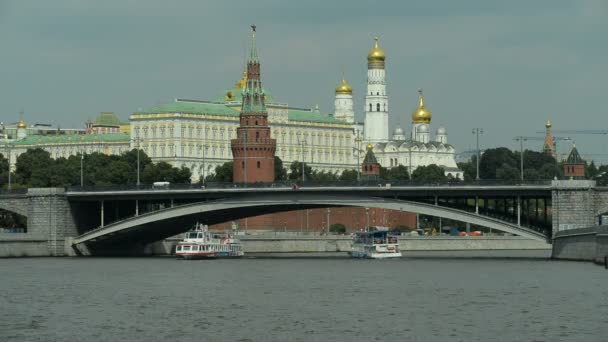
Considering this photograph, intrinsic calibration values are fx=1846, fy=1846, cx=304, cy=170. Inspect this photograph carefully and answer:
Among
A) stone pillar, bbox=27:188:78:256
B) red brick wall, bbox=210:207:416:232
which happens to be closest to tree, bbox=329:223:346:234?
red brick wall, bbox=210:207:416:232

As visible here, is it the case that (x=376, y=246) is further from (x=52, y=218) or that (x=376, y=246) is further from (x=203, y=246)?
(x=52, y=218)

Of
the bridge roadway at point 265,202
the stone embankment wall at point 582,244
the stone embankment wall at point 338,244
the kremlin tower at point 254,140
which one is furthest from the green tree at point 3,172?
the stone embankment wall at point 582,244

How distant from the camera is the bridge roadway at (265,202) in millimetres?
113312

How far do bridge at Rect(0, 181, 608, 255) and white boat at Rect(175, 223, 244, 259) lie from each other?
112 centimetres

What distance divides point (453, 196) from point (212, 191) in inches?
627

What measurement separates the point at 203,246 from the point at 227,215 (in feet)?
9.39

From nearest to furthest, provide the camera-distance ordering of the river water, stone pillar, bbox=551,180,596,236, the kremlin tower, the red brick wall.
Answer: the river water → stone pillar, bbox=551,180,596,236 → the red brick wall → the kremlin tower

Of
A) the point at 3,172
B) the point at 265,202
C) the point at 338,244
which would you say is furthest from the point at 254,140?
the point at 265,202

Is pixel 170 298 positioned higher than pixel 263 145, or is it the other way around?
pixel 263 145

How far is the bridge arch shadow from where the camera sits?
113188mm

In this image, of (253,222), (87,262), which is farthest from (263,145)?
(87,262)

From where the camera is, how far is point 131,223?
124 metres

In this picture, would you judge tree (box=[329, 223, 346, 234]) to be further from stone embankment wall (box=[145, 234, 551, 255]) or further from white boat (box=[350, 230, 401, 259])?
white boat (box=[350, 230, 401, 259])

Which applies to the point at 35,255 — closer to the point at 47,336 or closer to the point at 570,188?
the point at 570,188
